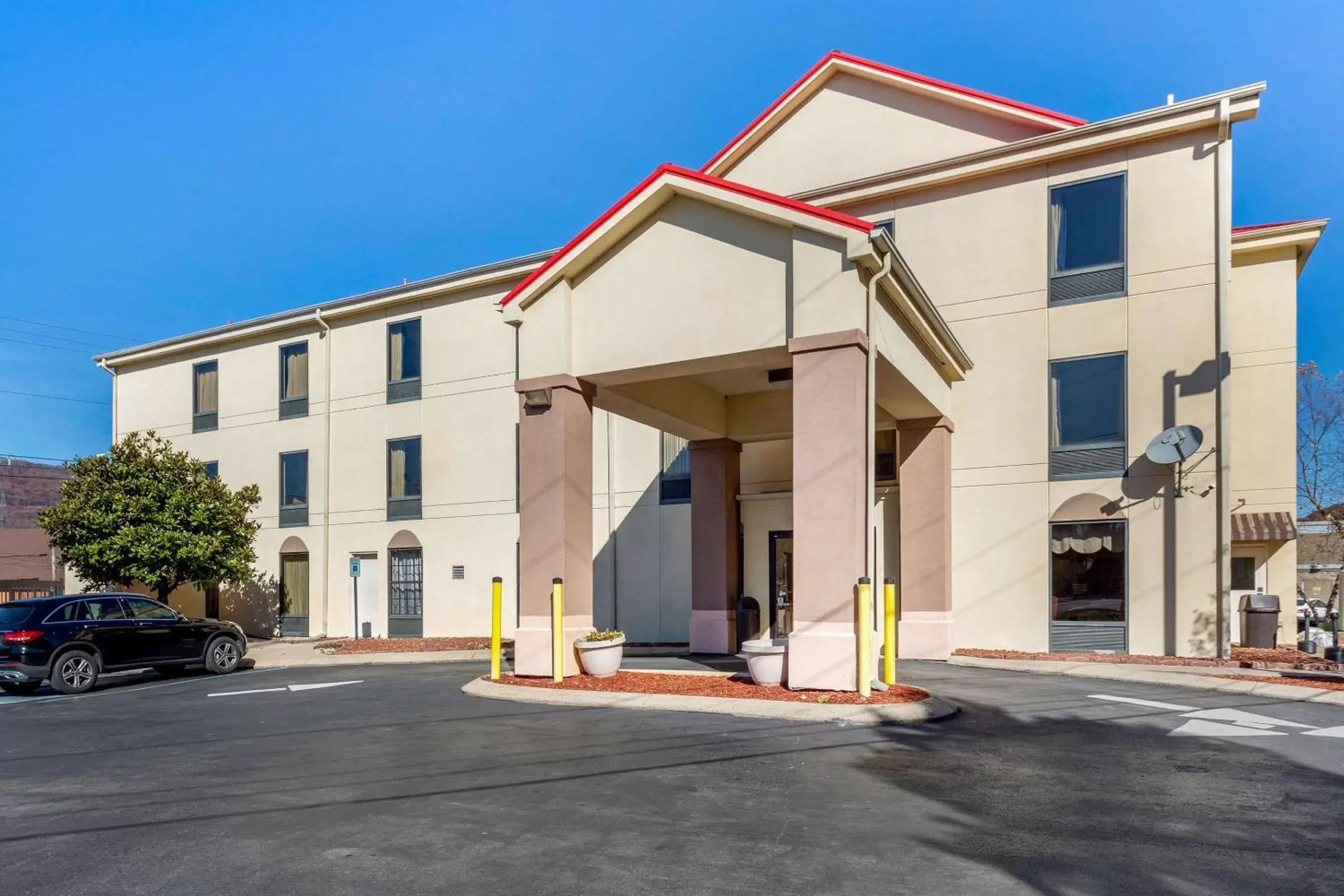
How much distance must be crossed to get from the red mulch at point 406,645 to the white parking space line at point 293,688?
15.5 ft

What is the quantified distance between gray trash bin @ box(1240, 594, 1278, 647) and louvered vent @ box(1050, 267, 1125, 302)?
6.52m

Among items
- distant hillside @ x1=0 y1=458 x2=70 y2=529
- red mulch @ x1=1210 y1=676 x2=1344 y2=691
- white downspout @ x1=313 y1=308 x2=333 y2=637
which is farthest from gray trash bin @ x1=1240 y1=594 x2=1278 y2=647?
distant hillside @ x1=0 y1=458 x2=70 y2=529

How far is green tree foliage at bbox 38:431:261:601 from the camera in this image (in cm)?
2222

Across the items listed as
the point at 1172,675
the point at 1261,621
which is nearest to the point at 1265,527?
the point at 1261,621

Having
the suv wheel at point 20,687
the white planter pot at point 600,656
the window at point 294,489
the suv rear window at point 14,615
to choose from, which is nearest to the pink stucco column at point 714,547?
the white planter pot at point 600,656

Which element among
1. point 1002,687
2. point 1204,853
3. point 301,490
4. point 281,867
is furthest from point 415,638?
point 1204,853

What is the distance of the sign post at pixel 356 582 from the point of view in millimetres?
24734

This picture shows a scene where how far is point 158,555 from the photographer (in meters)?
22.3

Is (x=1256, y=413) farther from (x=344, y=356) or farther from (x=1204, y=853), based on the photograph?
(x=344, y=356)

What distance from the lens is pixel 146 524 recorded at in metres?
22.5

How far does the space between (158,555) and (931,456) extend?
60.5ft

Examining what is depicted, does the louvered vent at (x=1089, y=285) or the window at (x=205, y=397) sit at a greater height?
the louvered vent at (x=1089, y=285)

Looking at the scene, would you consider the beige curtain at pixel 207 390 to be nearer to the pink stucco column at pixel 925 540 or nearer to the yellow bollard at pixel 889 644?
the pink stucco column at pixel 925 540

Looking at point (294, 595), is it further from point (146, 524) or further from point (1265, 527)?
point (1265, 527)
